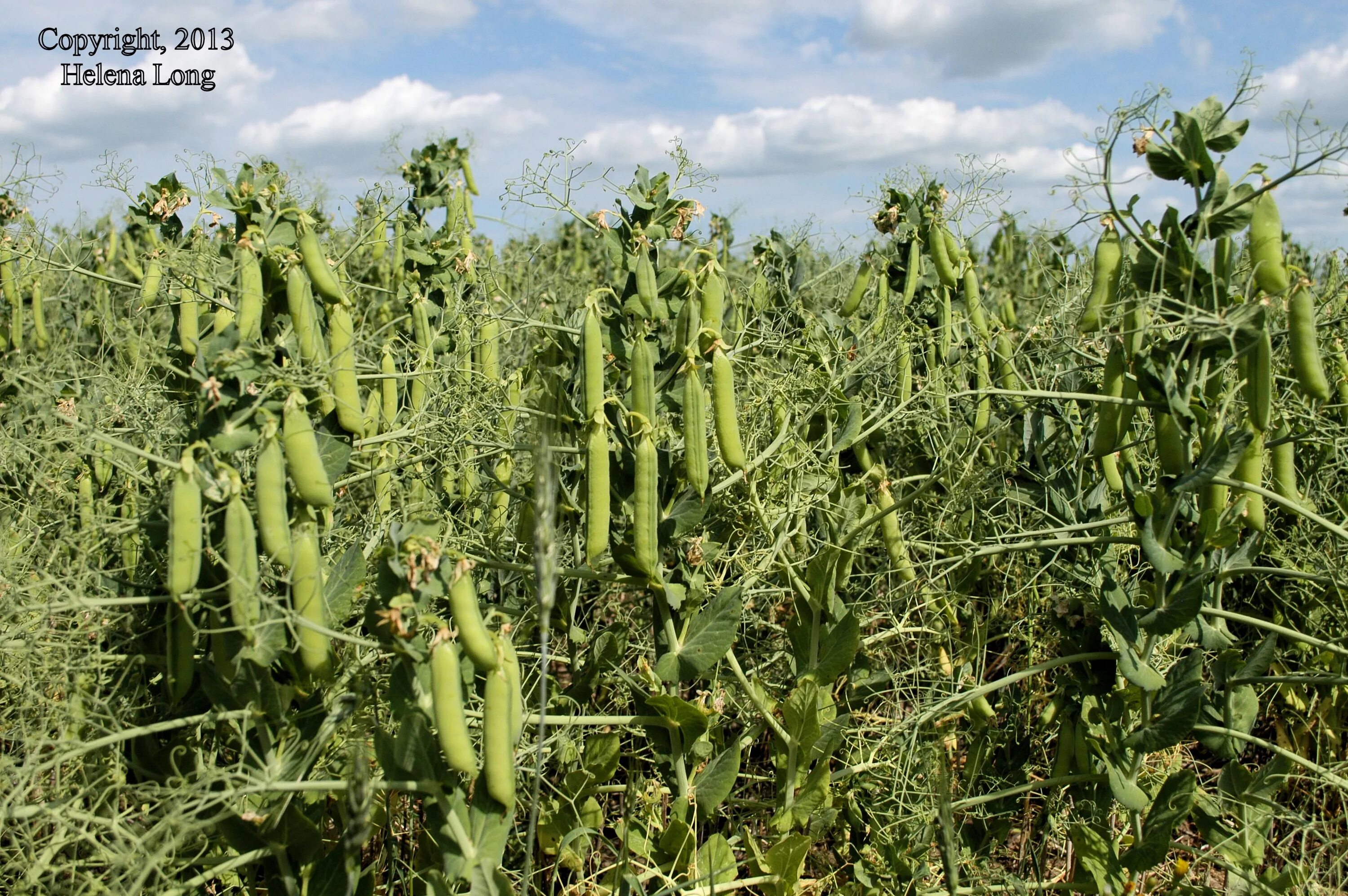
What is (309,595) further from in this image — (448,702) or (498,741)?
(498,741)

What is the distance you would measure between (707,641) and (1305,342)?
1.66 metres

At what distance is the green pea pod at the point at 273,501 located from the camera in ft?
6.53

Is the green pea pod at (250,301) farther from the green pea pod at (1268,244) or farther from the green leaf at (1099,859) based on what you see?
the green leaf at (1099,859)

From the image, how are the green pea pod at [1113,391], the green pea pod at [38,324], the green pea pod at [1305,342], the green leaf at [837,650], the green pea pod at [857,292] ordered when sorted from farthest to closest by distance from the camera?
1. the green pea pod at [38,324]
2. the green pea pod at [857,292]
3. the green leaf at [837,650]
4. the green pea pod at [1113,391]
5. the green pea pod at [1305,342]

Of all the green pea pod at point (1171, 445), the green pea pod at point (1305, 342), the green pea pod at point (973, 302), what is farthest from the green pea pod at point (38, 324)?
the green pea pod at point (1305, 342)

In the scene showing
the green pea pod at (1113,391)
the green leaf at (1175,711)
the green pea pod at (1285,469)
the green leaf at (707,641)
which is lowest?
the green leaf at (1175,711)

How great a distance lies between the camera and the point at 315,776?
2539mm

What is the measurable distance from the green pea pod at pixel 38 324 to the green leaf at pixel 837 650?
14.8 ft

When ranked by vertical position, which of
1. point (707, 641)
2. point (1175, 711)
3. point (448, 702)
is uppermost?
point (448, 702)

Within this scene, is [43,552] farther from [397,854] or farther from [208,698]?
[397,854]

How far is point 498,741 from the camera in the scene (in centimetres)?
201

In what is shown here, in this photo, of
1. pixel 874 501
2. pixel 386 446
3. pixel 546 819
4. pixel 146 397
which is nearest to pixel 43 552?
pixel 146 397

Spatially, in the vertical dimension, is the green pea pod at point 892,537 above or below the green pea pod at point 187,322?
below

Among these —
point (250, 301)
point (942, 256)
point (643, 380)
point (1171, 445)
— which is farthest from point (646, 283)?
point (942, 256)
